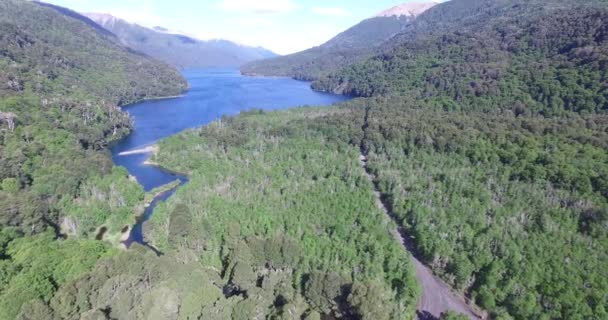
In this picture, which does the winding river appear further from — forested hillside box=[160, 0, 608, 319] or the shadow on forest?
the shadow on forest

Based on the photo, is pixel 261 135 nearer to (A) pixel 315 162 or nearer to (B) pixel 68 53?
(A) pixel 315 162

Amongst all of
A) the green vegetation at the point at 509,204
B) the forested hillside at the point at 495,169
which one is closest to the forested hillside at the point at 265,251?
the forested hillside at the point at 495,169

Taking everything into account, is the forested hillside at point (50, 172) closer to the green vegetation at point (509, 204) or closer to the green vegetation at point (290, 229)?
the green vegetation at point (290, 229)

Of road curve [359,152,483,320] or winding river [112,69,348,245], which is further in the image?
winding river [112,69,348,245]

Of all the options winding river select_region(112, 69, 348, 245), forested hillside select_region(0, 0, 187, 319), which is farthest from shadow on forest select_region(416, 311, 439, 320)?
winding river select_region(112, 69, 348, 245)

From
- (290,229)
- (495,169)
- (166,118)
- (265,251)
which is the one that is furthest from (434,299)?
(166,118)
